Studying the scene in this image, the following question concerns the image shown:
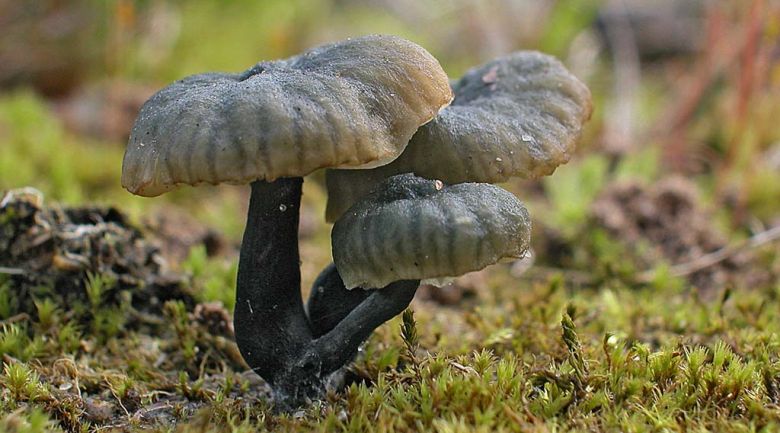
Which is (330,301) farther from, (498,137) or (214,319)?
(498,137)

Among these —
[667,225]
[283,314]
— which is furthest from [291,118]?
[667,225]

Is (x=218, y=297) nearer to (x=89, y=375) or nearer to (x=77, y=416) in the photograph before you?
(x=89, y=375)

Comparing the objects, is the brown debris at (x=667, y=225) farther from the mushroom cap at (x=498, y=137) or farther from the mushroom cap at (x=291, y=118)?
the mushroom cap at (x=291, y=118)

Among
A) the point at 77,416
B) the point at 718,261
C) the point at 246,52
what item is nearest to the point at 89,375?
the point at 77,416

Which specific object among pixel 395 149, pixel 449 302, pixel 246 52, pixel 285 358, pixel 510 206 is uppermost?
pixel 246 52

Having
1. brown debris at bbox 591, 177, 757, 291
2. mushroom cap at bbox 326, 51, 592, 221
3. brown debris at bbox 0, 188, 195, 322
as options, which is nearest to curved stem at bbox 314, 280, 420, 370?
mushroom cap at bbox 326, 51, 592, 221

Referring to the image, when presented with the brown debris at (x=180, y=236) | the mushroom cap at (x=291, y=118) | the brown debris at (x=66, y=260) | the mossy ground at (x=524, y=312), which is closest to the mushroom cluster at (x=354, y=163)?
the mushroom cap at (x=291, y=118)

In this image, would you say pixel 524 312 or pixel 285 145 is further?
pixel 524 312
